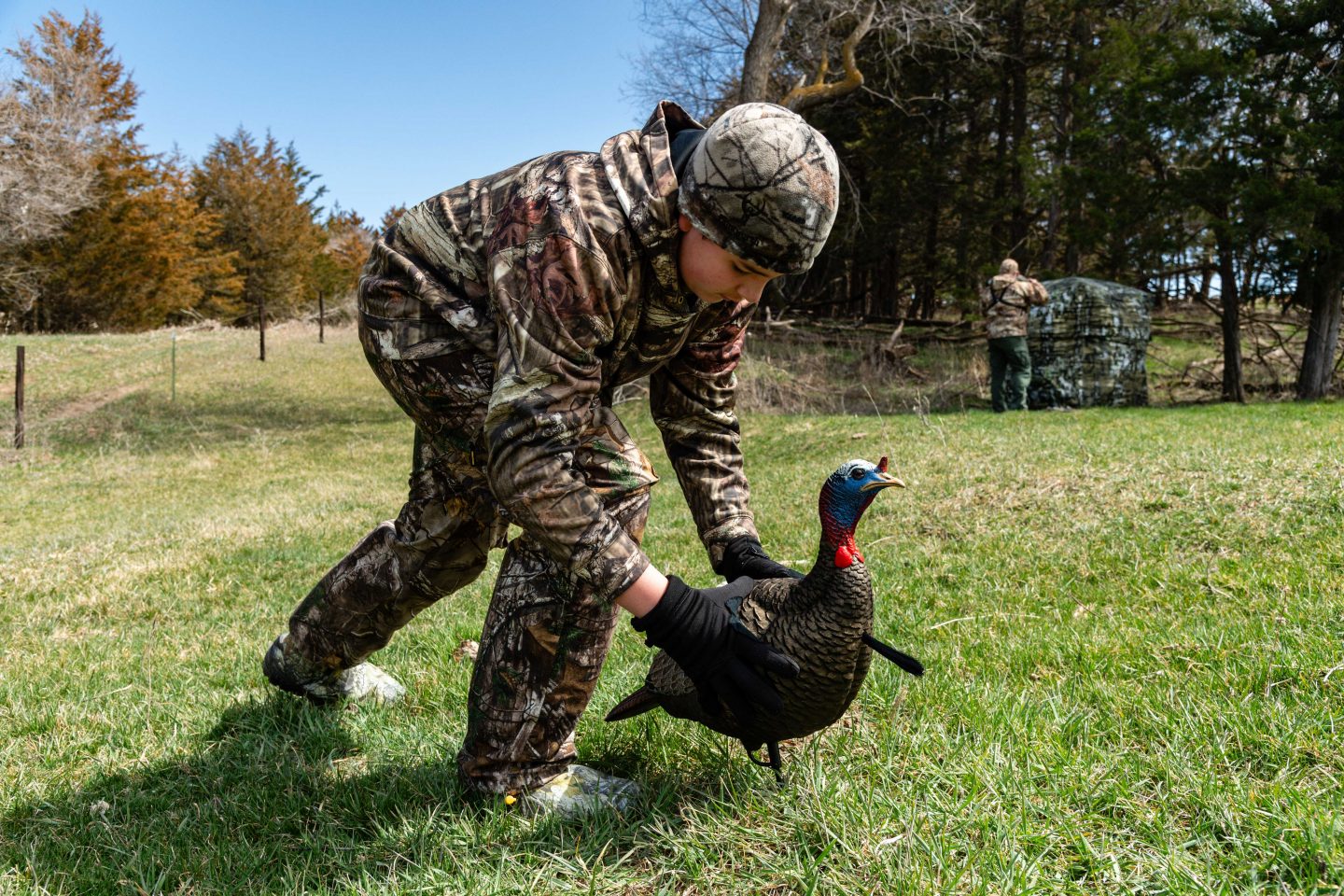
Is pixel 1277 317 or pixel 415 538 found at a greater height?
pixel 1277 317

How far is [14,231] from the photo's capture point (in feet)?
88.6

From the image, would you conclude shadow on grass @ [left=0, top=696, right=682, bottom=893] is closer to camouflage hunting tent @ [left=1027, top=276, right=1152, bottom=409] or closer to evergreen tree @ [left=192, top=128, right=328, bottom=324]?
camouflage hunting tent @ [left=1027, top=276, right=1152, bottom=409]

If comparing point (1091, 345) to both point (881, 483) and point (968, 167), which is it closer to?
point (968, 167)

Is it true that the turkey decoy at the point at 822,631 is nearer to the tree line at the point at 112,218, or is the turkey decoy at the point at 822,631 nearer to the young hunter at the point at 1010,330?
the young hunter at the point at 1010,330

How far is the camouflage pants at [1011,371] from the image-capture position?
12539 millimetres

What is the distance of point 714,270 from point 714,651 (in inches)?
35.3

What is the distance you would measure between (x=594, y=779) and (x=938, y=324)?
18.6 m

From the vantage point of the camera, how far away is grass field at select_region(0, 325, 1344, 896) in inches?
79.4

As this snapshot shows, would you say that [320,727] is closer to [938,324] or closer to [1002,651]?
[1002,651]

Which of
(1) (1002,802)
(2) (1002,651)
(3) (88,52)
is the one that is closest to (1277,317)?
(2) (1002,651)

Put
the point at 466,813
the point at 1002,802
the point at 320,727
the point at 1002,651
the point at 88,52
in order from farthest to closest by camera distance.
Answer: the point at 88,52 < the point at 1002,651 < the point at 320,727 < the point at 466,813 < the point at 1002,802

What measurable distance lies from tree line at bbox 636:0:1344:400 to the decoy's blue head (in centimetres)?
1250

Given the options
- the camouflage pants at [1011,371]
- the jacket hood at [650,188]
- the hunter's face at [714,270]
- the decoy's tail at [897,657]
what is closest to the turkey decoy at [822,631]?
the decoy's tail at [897,657]

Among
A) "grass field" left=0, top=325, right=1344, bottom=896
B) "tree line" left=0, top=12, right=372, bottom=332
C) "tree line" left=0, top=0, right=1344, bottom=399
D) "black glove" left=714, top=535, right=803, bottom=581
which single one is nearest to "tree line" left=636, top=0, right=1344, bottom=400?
"tree line" left=0, top=0, right=1344, bottom=399
